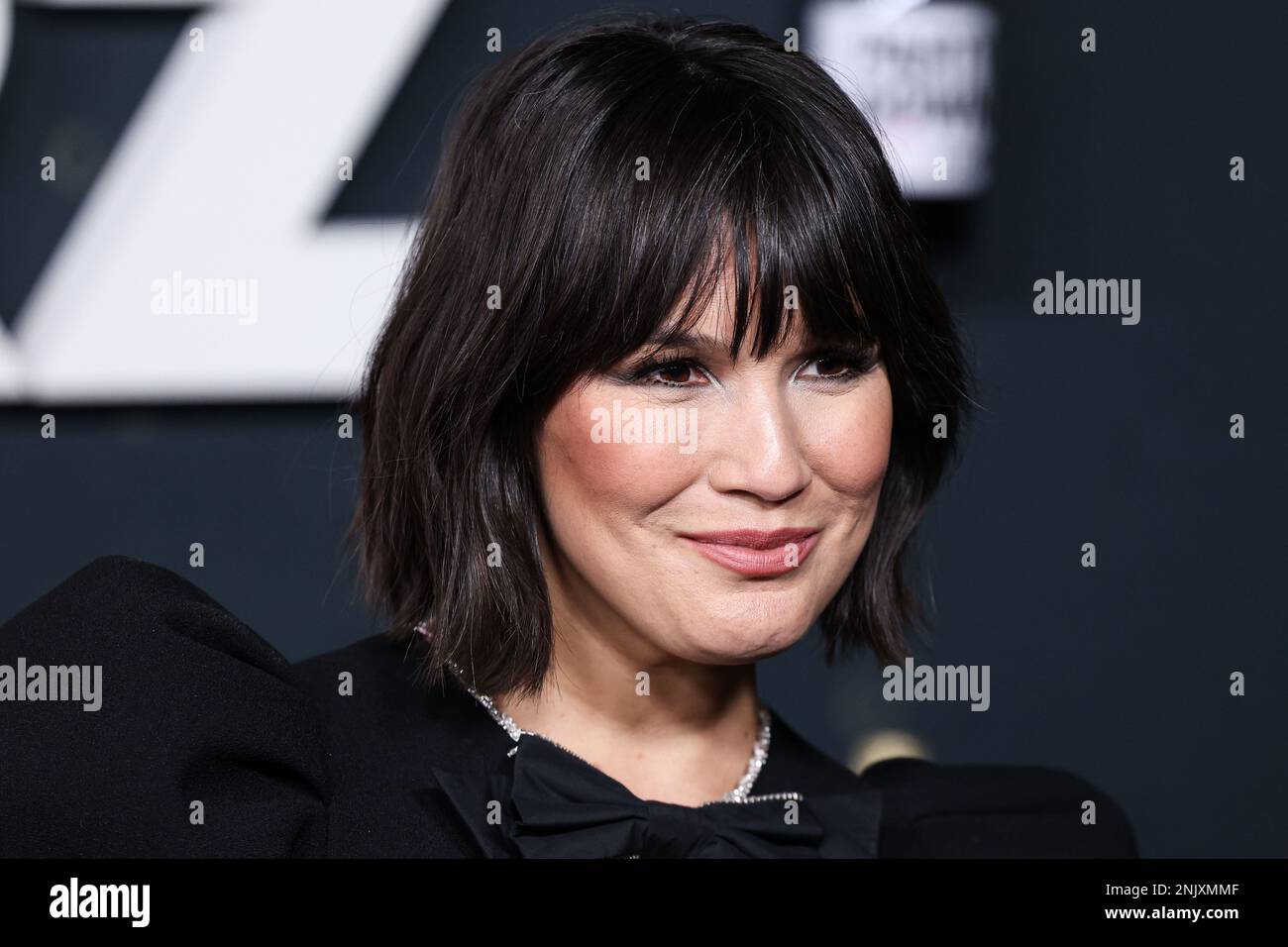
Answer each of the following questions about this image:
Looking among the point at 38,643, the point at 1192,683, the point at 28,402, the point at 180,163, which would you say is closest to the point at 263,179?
the point at 180,163

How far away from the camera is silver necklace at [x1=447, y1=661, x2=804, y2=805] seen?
53.8 inches

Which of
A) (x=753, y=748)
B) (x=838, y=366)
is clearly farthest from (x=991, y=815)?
(x=838, y=366)

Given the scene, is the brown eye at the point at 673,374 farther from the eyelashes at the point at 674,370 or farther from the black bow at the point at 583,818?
the black bow at the point at 583,818

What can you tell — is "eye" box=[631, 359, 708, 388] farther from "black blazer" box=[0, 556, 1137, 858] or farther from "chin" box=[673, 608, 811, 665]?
"black blazer" box=[0, 556, 1137, 858]

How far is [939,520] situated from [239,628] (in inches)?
59.8

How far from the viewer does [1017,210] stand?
2.42 m

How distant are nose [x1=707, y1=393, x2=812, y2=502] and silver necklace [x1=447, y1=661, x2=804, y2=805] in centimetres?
30

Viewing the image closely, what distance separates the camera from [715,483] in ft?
4.02

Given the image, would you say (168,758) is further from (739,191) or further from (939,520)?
(939,520)

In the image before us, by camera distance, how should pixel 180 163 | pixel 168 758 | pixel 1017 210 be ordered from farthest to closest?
1. pixel 1017 210
2. pixel 180 163
3. pixel 168 758

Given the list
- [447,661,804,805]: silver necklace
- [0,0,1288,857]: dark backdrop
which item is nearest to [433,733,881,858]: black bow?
[447,661,804,805]: silver necklace

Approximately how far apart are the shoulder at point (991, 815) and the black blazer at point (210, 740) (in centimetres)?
55

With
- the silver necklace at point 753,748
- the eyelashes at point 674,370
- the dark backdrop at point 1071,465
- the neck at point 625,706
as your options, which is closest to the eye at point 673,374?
the eyelashes at point 674,370

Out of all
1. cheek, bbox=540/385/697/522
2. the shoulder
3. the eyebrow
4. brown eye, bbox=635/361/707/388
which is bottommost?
the shoulder
